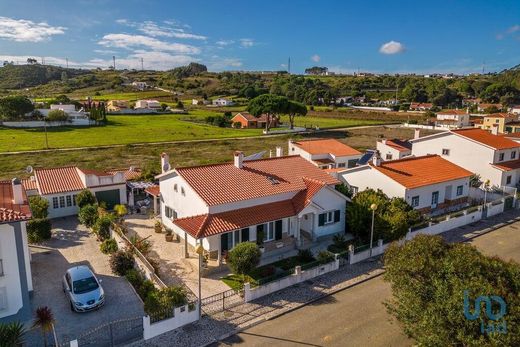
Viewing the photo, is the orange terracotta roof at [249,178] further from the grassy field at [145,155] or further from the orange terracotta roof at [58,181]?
the grassy field at [145,155]

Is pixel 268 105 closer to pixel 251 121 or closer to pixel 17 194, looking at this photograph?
pixel 251 121

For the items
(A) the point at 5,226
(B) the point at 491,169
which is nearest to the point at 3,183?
(A) the point at 5,226

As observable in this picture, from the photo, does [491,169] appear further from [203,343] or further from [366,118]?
[366,118]

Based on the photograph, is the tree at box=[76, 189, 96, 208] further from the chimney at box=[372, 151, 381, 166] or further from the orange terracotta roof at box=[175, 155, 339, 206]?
the chimney at box=[372, 151, 381, 166]

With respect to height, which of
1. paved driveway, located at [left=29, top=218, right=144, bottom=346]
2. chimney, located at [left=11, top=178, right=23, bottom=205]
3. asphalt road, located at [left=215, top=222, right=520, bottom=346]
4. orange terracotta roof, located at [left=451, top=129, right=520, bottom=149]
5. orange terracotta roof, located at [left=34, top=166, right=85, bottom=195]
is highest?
orange terracotta roof, located at [left=451, top=129, right=520, bottom=149]

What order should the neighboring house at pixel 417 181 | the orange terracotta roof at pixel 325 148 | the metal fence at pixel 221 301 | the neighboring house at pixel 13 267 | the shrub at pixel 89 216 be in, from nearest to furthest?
1. the neighboring house at pixel 13 267
2. the metal fence at pixel 221 301
3. the shrub at pixel 89 216
4. the neighboring house at pixel 417 181
5. the orange terracotta roof at pixel 325 148

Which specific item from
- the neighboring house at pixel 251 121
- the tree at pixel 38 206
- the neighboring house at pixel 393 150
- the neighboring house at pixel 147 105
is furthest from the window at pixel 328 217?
the neighboring house at pixel 147 105

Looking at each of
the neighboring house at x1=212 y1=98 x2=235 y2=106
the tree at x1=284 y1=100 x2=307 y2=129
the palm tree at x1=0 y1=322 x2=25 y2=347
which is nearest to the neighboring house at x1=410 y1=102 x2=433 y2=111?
the neighboring house at x1=212 y1=98 x2=235 y2=106
